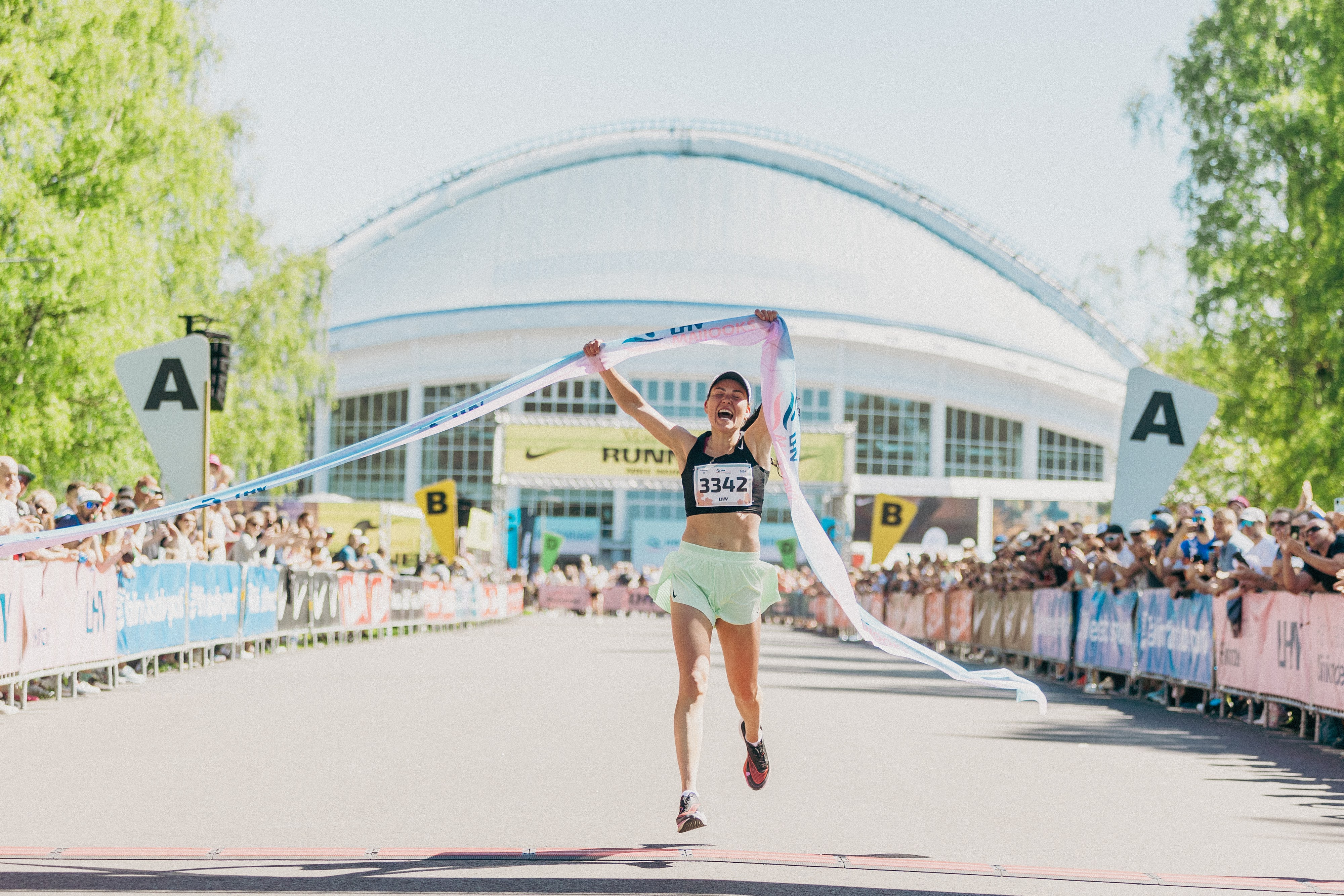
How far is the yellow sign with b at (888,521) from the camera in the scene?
40.3 meters

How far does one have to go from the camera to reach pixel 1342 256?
94.3ft

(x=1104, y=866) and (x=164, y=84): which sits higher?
(x=164, y=84)

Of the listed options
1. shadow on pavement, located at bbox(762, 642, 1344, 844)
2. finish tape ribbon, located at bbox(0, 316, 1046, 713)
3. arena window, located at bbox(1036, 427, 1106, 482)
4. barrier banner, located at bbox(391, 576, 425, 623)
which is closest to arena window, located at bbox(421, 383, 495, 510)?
arena window, located at bbox(1036, 427, 1106, 482)

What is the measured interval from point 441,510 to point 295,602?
17015 millimetres

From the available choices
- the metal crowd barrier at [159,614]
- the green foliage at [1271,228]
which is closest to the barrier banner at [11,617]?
the metal crowd barrier at [159,614]

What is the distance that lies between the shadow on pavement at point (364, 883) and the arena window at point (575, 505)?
243 ft

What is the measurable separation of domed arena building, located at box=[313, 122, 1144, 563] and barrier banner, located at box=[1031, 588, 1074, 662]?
37.9 metres

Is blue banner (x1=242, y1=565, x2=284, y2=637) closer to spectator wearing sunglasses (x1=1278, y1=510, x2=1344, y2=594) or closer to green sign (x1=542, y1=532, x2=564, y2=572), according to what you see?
spectator wearing sunglasses (x1=1278, y1=510, x2=1344, y2=594)

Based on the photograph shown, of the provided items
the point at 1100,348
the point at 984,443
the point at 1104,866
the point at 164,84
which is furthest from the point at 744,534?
the point at 1100,348

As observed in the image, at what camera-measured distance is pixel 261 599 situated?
2200cm

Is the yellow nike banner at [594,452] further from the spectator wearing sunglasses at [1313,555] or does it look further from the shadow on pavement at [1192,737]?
the spectator wearing sunglasses at [1313,555]

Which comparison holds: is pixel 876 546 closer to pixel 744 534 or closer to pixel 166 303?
pixel 166 303

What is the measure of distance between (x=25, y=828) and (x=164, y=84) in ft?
85.9

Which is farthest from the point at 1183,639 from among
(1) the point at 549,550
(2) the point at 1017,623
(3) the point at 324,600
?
(1) the point at 549,550
